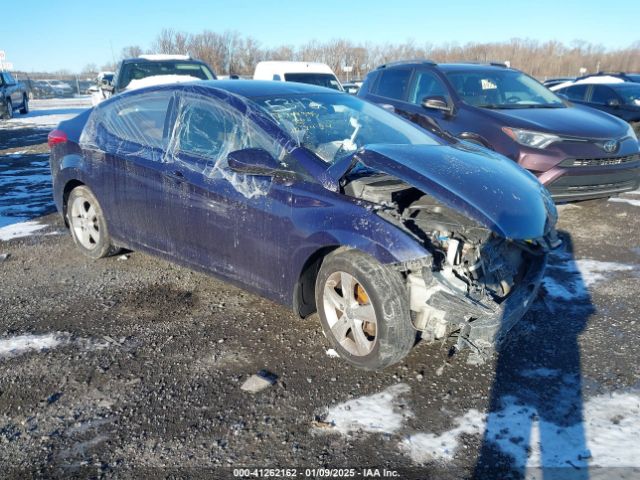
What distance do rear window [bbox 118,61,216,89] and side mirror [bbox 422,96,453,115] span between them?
218 inches

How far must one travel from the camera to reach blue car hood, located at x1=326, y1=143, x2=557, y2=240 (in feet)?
10.2

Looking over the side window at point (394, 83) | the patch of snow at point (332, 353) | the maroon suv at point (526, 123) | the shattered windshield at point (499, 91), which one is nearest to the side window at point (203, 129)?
the patch of snow at point (332, 353)

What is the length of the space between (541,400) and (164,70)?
1003cm

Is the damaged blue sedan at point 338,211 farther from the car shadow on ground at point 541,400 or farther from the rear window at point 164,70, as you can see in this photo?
the rear window at point 164,70

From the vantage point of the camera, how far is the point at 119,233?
4805 mm

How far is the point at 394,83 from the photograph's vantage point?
7.85 metres

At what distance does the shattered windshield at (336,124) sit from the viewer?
3.69 m

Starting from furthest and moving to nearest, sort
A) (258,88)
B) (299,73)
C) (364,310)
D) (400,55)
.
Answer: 1. (400,55)
2. (299,73)
3. (258,88)
4. (364,310)

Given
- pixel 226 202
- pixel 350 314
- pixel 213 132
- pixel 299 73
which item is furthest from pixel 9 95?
pixel 350 314

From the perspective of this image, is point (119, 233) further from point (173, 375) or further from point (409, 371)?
point (409, 371)

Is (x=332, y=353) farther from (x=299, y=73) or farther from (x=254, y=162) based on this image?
(x=299, y=73)

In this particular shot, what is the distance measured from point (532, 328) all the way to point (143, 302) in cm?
299

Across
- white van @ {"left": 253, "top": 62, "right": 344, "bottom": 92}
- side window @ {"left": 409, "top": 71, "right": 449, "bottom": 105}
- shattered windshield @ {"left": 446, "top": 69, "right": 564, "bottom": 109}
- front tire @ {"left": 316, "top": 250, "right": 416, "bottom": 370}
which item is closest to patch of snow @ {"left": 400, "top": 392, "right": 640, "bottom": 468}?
front tire @ {"left": 316, "top": 250, "right": 416, "bottom": 370}

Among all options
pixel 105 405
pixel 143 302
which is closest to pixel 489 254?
pixel 105 405
